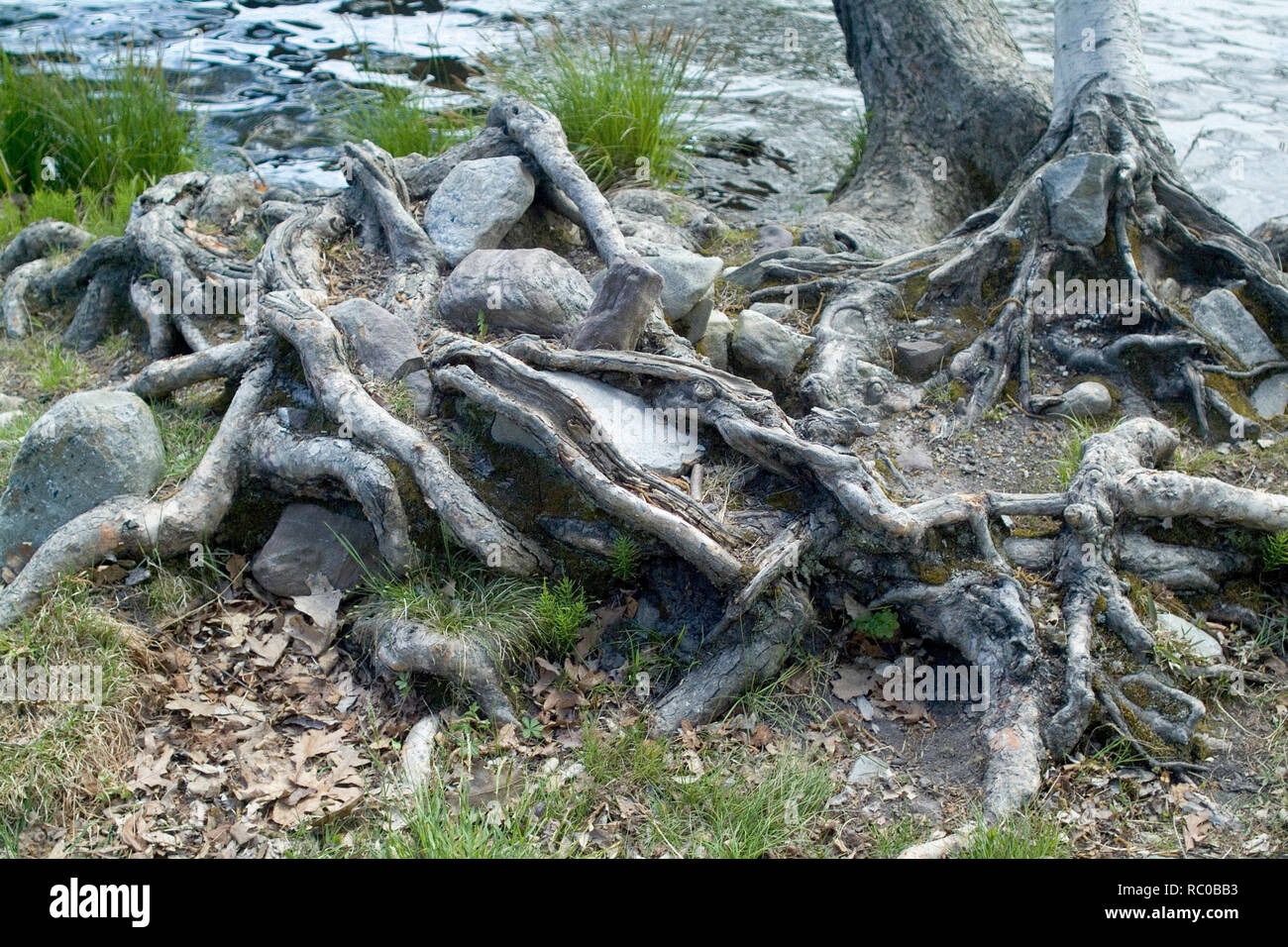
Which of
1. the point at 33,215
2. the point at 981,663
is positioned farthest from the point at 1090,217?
the point at 33,215

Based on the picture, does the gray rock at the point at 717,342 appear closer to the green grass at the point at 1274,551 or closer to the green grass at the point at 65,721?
the green grass at the point at 1274,551

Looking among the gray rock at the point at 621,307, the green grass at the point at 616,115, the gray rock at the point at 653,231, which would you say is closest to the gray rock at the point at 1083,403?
the gray rock at the point at 621,307

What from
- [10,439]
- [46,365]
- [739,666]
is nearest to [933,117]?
[739,666]

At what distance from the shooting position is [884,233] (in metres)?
8.56

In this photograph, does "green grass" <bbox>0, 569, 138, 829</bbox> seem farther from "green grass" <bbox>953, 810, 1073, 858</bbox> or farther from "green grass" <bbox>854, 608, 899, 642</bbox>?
"green grass" <bbox>953, 810, 1073, 858</bbox>

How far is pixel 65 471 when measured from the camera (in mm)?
5352

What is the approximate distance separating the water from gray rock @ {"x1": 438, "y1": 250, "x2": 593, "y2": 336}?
16.4ft

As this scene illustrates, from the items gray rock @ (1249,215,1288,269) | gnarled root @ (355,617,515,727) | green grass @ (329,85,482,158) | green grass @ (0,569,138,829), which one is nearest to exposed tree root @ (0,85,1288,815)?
gnarled root @ (355,617,515,727)

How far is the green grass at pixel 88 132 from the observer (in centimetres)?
1021

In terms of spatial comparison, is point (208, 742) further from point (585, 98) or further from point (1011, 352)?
point (585, 98)

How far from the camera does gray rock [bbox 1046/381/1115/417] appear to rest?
6.45 m

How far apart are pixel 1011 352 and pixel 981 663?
2.68 m
